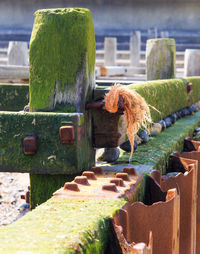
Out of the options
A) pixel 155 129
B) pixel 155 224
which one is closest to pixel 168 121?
pixel 155 129

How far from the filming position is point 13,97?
4.48m

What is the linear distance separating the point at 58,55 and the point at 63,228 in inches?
60.6

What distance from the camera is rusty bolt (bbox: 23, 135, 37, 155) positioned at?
2.96 m

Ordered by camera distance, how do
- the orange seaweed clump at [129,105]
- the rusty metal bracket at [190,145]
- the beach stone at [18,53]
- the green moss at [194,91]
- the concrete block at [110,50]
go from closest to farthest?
the orange seaweed clump at [129,105] < the rusty metal bracket at [190,145] < the green moss at [194,91] < the beach stone at [18,53] < the concrete block at [110,50]

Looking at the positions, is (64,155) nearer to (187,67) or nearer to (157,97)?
(157,97)

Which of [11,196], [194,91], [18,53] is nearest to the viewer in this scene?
[11,196]

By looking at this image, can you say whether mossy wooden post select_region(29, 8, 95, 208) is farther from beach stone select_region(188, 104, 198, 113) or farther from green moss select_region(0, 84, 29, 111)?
beach stone select_region(188, 104, 198, 113)

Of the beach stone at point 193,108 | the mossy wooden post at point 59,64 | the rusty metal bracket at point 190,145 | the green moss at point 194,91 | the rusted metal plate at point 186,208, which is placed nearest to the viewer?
the mossy wooden post at point 59,64

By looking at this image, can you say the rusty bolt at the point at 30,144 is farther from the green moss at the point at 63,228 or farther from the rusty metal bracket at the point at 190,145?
the rusty metal bracket at the point at 190,145

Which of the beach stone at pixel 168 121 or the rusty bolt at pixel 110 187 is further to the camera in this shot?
the beach stone at pixel 168 121

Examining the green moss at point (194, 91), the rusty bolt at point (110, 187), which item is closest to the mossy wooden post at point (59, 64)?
the rusty bolt at point (110, 187)

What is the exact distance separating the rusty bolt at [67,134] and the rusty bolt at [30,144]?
0.18m

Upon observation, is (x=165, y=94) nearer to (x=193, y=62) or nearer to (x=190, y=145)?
(x=190, y=145)

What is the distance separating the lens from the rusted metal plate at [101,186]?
7.91 feet
